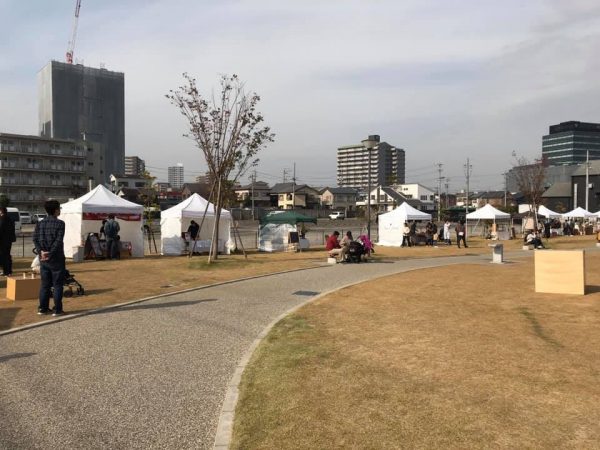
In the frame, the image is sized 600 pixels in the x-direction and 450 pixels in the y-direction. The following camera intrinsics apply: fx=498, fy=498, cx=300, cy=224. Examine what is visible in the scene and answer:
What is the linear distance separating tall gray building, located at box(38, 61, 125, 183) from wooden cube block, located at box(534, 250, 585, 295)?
101832 mm

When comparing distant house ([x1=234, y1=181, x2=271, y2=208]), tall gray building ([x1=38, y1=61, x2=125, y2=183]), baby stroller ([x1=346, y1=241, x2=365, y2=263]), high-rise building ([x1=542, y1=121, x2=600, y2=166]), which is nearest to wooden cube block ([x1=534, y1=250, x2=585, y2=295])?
baby stroller ([x1=346, y1=241, x2=365, y2=263])

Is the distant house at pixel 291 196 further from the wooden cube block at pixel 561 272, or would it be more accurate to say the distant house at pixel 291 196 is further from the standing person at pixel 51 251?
the standing person at pixel 51 251

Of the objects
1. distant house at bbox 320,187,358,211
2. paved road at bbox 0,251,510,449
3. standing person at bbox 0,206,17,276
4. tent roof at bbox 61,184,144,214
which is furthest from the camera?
distant house at bbox 320,187,358,211

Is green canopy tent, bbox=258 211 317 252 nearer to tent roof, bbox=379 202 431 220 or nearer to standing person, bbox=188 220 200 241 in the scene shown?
standing person, bbox=188 220 200 241

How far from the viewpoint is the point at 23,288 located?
31.6 ft

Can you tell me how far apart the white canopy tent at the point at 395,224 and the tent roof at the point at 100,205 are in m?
13.9

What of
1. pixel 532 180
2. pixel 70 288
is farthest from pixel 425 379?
pixel 532 180

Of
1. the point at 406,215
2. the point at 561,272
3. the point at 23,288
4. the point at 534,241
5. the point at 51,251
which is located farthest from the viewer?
the point at 406,215

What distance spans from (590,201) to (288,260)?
67523mm

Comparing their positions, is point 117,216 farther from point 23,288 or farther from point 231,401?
point 231,401

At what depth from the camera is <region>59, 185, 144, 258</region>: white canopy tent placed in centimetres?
1869

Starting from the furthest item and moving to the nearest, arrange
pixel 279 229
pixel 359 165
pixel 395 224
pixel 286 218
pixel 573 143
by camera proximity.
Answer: pixel 359 165
pixel 573 143
pixel 395 224
pixel 279 229
pixel 286 218

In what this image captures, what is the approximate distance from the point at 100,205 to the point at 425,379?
16704 mm

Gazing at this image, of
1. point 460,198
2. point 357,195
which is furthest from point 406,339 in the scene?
point 460,198
